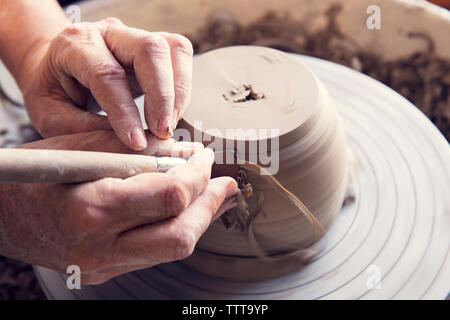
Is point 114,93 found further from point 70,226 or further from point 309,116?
point 309,116

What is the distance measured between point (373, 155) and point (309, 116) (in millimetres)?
459

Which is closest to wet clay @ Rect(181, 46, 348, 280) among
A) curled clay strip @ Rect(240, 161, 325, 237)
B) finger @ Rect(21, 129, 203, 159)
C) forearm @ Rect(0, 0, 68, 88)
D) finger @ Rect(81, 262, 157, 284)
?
curled clay strip @ Rect(240, 161, 325, 237)

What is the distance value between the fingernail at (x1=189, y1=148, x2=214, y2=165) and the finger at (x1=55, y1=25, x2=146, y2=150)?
97mm

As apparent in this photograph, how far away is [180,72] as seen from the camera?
0.92 meters

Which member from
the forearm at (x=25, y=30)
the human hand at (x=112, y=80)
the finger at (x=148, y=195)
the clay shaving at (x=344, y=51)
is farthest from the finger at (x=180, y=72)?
the clay shaving at (x=344, y=51)

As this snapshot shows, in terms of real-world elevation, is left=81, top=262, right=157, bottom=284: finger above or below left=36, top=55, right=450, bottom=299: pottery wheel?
above

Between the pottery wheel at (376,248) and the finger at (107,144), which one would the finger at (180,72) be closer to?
the finger at (107,144)

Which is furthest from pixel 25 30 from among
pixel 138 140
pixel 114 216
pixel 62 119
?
pixel 114 216

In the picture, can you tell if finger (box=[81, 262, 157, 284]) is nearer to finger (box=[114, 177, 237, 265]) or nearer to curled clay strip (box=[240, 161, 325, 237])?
finger (box=[114, 177, 237, 265])

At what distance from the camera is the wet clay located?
0.95 metres

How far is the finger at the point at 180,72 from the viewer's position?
89cm

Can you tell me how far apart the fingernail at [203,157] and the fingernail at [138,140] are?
0.31 feet

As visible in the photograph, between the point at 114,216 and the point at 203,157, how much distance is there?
0.19 m
